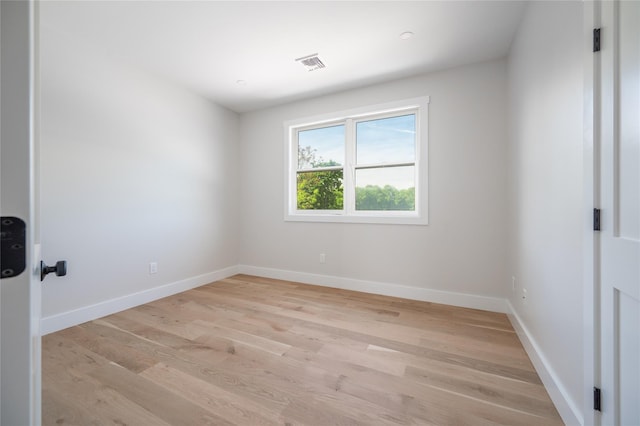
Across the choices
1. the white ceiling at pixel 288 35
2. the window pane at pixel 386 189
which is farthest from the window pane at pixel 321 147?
the white ceiling at pixel 288 35

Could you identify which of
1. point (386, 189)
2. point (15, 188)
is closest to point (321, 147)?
point (386, 189)

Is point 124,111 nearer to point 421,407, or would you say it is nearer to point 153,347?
point 153,347

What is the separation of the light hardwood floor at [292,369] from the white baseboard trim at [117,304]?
114 mm

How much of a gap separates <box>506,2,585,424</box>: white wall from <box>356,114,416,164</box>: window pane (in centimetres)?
109

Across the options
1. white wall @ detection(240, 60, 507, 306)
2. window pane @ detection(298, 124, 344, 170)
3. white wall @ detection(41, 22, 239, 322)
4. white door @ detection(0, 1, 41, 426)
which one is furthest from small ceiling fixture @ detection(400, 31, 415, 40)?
white wall @ detection(41, 22, 239, 322)

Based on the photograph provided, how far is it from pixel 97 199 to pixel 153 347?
154cm

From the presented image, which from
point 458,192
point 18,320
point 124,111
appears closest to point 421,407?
point 18,320

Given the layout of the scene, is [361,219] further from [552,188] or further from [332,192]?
[552,188]

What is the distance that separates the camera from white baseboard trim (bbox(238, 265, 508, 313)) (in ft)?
8.71

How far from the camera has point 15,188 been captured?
1.26 feet

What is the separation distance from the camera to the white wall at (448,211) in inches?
103

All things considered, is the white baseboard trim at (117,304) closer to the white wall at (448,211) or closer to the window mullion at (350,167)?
the white wall at (448,211)

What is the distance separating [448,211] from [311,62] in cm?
218

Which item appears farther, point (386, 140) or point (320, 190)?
point (320, 190)
